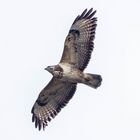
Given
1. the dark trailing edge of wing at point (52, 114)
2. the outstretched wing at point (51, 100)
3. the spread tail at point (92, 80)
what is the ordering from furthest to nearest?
the dark trailing edge of wing at point (52, 114) → the outstretched wing at point (51, 100) → the spread tail at point (92, 80)

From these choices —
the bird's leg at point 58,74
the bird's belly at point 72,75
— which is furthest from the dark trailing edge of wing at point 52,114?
the bird's leg at point 58,74

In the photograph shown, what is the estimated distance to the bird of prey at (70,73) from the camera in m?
18.0

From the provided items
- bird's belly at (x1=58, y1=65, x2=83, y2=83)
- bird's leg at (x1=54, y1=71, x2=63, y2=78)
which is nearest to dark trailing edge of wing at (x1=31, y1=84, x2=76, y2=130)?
bird's belly at (x1=58, y1=65, x2=83, y2=83)

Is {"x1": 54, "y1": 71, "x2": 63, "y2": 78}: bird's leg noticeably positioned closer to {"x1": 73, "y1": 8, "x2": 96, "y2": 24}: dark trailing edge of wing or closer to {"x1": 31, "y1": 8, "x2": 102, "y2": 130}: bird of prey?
{"x1": 31, "y1": 8, "x2": 102, "y2": 130}: bird of prey

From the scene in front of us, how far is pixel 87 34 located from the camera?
18.7 metres

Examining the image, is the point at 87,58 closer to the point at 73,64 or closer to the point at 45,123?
the point at 73,64

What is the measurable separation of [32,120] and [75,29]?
10.6 feet

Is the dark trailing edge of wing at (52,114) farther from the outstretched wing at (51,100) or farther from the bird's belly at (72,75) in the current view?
the bird's belly at (72,75)

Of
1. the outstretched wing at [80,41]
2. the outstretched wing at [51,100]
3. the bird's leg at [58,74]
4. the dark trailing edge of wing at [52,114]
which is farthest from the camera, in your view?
the dark trailing edge of wing at [52,114]

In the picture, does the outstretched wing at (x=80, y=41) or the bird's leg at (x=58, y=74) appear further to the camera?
the outstretched wing at (x=80, y=41)

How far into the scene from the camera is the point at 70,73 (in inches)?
709

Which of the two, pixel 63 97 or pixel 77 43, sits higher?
pixel 77 43

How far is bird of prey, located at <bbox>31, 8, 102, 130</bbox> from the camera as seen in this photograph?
17969 mm

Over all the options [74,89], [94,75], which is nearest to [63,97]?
[74,89]
